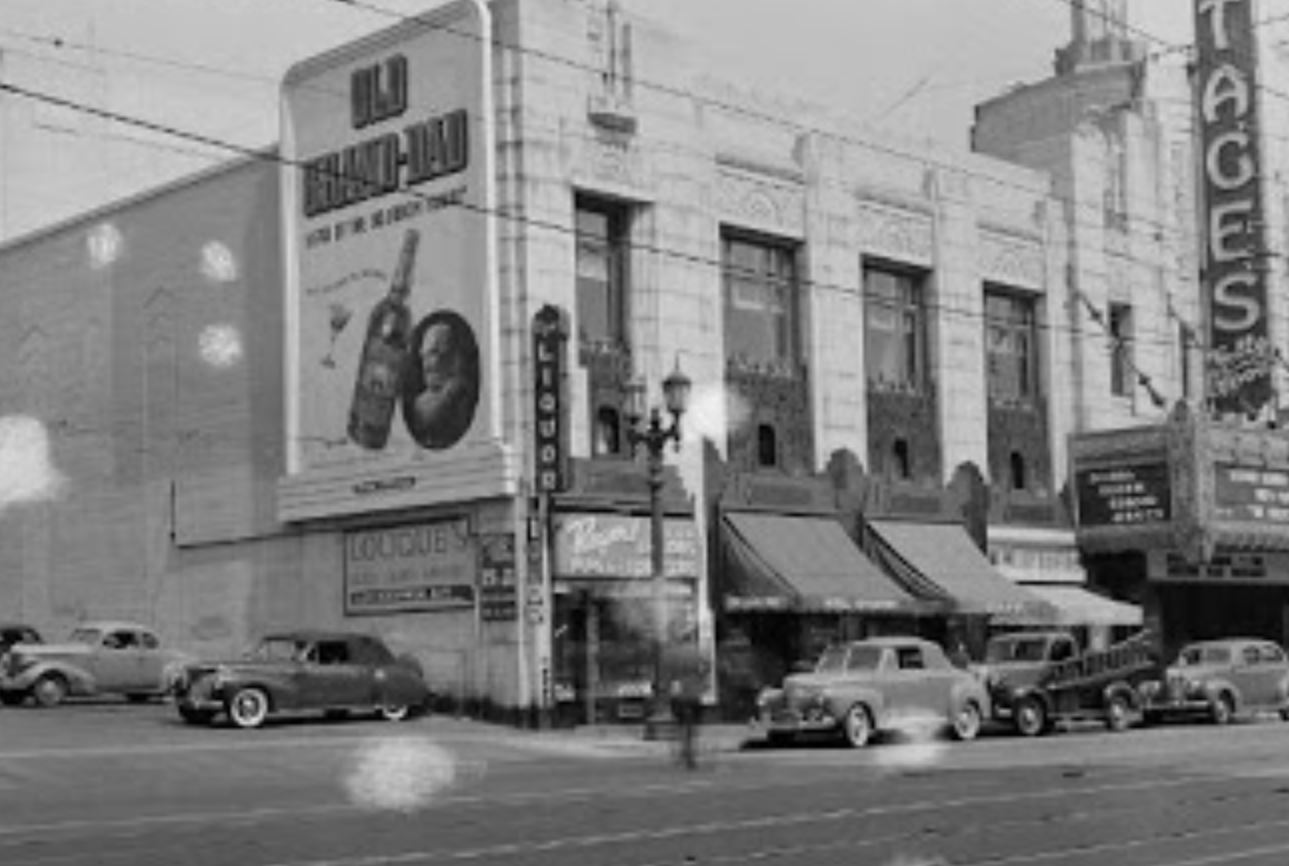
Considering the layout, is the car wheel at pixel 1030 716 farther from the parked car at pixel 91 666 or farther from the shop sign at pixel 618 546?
the parked car at pixel 91 666

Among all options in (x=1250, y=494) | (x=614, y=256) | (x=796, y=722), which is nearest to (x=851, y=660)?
(x=796, y=722)

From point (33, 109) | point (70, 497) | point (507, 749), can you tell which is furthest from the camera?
point (33, 109)

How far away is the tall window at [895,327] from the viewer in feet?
122

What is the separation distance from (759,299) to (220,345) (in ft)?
34.0

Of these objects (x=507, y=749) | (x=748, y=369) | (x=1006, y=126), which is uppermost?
(x=1006, y=126)

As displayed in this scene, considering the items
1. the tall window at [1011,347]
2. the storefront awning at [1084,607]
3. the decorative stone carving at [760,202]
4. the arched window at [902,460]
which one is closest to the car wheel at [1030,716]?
the storefront awning at [1084,607]

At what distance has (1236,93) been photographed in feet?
139

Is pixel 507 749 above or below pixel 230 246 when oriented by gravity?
below

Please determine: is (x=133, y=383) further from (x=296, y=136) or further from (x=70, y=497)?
(x=296, y=136)

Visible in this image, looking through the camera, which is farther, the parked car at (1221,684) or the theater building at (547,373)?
the parked car at (1221,684)

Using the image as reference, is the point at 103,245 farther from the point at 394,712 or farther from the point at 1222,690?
the point at 1222,690

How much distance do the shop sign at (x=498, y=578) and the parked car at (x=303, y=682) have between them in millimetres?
1713

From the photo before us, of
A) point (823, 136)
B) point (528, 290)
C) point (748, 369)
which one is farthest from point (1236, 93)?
point (528, 290)

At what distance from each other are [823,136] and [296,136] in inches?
388
